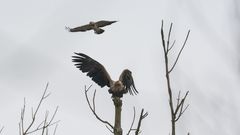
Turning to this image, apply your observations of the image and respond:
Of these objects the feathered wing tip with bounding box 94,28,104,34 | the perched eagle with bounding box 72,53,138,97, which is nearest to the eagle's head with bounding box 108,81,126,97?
the perched eagle with bounding box 72,53,138,97

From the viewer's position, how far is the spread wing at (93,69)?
4810 mm

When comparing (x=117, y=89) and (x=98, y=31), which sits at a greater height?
(x=98, y=31)

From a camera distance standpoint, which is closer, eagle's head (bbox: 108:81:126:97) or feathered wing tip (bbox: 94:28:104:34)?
eagle's head (bbox: 108:81:126:97)

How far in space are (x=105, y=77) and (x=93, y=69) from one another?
52cm

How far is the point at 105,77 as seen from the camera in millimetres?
4875

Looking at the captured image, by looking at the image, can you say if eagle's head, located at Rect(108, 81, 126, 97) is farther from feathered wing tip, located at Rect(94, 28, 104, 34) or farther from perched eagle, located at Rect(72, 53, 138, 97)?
feathered wing tip, located at Rect(94, 28, 104, 34)

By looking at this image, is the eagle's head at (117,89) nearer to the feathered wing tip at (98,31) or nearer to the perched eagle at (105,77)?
the perched eagle at (105,77)

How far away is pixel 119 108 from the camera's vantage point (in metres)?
3.99

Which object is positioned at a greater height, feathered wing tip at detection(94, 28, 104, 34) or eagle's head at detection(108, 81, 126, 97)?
feathered wing tip at detection(94, 28, 104, 34)

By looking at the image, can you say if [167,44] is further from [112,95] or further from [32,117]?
[32,117]

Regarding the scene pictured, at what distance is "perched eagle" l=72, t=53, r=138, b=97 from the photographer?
4449 millimetres

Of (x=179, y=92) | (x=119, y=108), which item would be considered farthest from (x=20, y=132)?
(x=179, y=92)

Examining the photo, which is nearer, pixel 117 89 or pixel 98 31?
pixel 117 89

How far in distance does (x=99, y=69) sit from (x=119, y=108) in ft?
4.19
